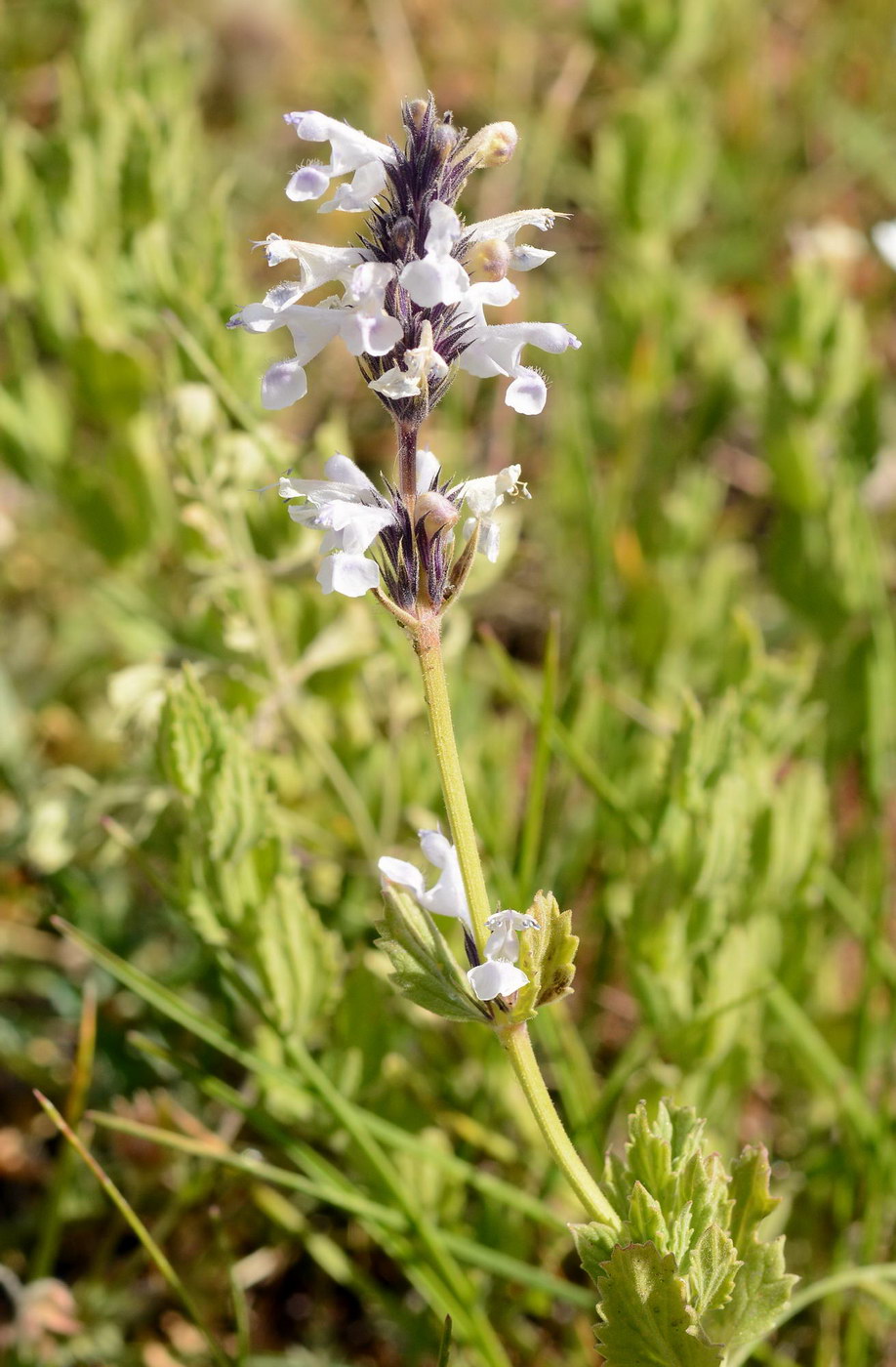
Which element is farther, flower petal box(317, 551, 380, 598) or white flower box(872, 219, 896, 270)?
white flower box(872, 219, 896, 270)

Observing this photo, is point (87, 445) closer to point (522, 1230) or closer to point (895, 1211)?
point (522, 1230)

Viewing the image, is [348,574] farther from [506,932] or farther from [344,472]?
[506,932]

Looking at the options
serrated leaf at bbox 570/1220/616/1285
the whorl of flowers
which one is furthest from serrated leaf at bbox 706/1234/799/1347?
the whorl of flowers

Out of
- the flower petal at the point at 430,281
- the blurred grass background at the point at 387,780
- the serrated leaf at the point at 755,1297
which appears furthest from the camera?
the blurred grass background at the point at 387,780

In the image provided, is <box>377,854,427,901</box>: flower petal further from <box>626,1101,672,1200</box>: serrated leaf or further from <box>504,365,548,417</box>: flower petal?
<box>504,365,548,417</box>: flower petal

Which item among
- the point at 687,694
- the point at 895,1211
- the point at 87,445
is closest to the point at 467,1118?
the point at 895,1211

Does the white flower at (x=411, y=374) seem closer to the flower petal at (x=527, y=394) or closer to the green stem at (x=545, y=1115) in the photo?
the flower petal at (x=527, y=394)

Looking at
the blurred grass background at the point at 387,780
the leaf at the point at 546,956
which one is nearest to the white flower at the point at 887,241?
the blurred grass background at the point at 387,780
